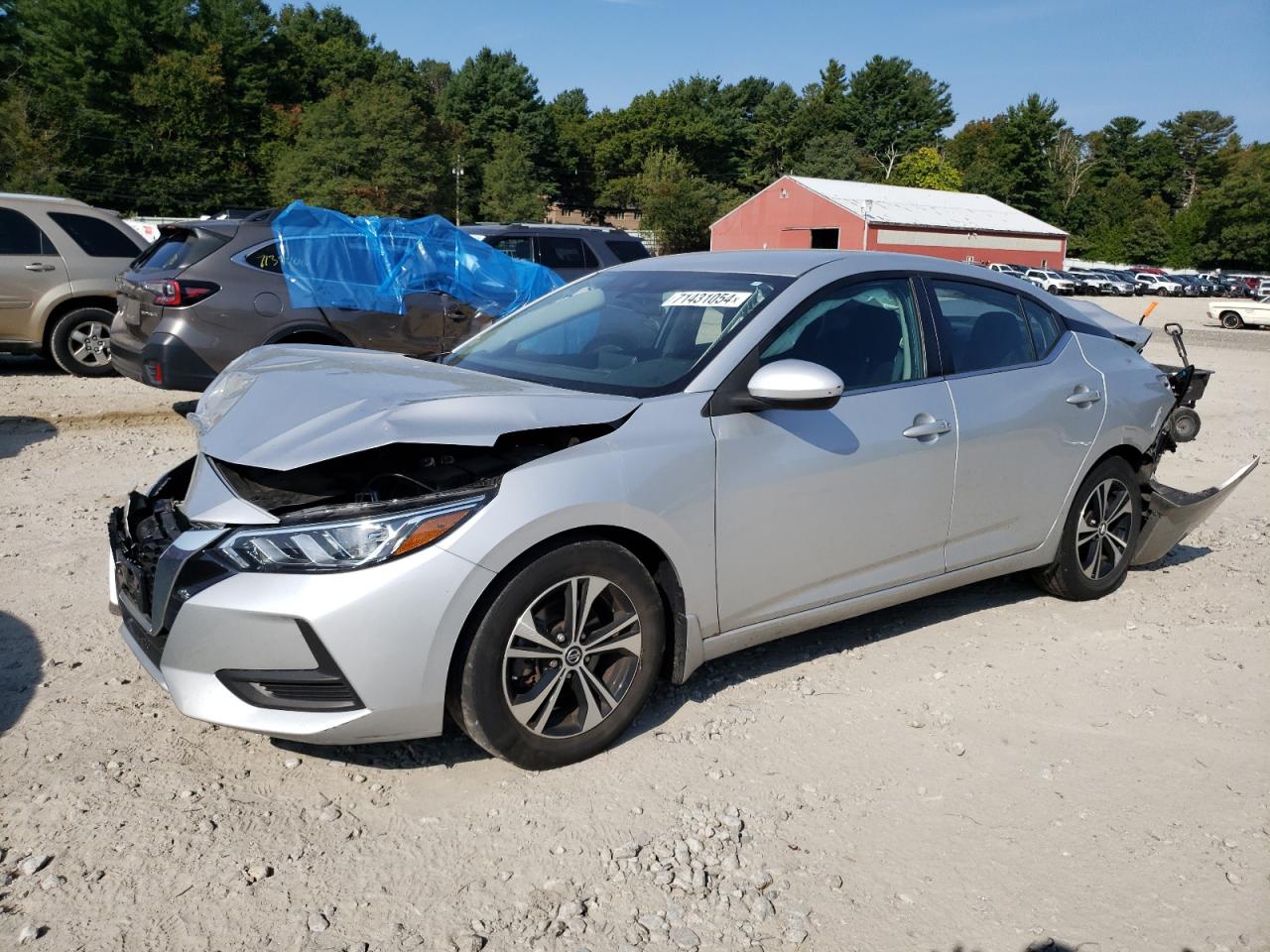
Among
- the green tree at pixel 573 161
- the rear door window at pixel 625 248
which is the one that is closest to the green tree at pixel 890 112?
the green tree at pixel 573 161

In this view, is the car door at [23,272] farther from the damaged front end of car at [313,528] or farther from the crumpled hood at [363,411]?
the damaged front end of car at [313,528]

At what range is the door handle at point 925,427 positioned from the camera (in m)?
4.04

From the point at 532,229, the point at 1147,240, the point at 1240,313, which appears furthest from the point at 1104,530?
the point at 1147,240

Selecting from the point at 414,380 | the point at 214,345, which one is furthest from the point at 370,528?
the point at 214,345

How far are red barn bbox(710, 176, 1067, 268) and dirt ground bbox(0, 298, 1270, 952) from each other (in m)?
56.1

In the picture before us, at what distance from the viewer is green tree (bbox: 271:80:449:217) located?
226 feet

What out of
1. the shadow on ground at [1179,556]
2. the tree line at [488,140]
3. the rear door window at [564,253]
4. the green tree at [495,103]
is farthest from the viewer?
the green tree at [495,103]

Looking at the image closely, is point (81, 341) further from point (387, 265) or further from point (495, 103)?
point (495, 103)

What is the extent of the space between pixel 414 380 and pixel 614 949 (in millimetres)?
1986

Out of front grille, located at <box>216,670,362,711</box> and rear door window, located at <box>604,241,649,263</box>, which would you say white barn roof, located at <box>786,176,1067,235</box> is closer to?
rear door window, located at <box>604,241,649,263</box>

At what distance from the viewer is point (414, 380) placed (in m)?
3.59

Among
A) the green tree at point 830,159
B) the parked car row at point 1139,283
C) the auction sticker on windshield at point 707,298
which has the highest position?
the green tree at point 830,159

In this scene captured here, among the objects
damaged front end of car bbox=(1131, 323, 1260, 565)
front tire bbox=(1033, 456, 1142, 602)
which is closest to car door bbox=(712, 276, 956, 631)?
front tire bbox=(1033, 456, 1142, 602)

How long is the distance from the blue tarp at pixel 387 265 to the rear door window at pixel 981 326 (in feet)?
17.9
